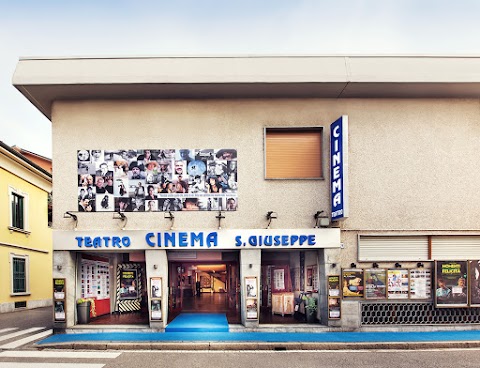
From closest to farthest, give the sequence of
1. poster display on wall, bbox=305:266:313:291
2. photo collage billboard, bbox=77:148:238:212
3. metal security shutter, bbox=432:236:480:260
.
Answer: photo collage billboard, bbox=77:148:238:212 → metal security shutter, bbox=432:236:480:260 → poster display on wall, bbox=305:266:313:291

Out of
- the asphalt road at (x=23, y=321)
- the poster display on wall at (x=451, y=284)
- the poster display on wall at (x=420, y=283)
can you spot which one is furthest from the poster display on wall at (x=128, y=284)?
the poster display on wall at (x=451, y=284)

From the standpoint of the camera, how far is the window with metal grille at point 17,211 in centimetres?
2122

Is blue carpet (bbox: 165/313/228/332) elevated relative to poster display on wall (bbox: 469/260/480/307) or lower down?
lower down

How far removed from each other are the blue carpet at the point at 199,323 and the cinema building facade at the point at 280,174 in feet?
1.64

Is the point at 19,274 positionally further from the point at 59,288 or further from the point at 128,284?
the point at 59,288

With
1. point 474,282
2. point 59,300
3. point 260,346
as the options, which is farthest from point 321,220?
point 59,300

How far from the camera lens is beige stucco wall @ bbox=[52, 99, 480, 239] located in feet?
43.8

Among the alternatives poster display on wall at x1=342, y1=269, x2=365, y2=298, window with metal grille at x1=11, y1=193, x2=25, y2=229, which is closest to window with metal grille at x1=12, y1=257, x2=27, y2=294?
window with metal grille at x1=11, y1=193, x2=25, y2=229

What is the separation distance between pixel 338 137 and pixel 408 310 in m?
6.11

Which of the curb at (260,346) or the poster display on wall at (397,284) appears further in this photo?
the poster display on wall at (397,284)

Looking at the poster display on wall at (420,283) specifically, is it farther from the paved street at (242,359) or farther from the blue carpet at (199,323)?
the blue carpet at (199,323)

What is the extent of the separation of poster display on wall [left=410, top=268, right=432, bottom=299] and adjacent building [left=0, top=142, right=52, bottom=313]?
1833 centimetres

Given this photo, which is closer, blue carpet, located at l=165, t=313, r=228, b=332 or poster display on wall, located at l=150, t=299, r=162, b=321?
blue carpet, located at l=165, t=313, r=228, b=332

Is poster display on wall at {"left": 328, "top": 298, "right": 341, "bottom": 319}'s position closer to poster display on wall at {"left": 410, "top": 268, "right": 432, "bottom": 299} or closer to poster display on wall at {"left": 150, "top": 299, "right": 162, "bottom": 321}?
poster display on wall at {"left": 410, "top": 268, "right": 432, "bottom": 299}
